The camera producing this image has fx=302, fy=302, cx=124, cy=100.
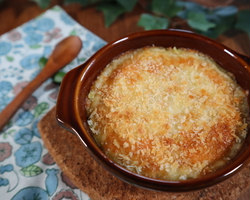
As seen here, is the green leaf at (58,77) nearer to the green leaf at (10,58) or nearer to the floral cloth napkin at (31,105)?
the floral cloth napkin at (31,105)

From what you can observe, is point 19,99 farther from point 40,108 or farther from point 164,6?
point 164,6

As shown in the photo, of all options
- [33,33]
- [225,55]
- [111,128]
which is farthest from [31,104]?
[225,55]

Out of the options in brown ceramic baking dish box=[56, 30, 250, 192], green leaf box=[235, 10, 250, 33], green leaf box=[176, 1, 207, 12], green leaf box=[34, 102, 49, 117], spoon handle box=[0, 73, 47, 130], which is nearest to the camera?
brown ceramic baking dish box=[56, 30, 250, 192]

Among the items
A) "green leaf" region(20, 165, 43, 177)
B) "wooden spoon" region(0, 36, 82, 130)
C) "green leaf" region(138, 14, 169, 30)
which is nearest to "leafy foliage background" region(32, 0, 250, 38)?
"green leaf" region(138, 14, 169, 30)

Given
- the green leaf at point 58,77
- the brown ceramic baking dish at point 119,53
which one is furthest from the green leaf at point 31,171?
the green leaf at point 58,77

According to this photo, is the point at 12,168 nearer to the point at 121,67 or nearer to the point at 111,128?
the point at 111,128

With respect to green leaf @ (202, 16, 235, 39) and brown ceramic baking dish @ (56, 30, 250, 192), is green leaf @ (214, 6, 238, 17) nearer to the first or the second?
green leaf @ (202, 16, 235, 39)
